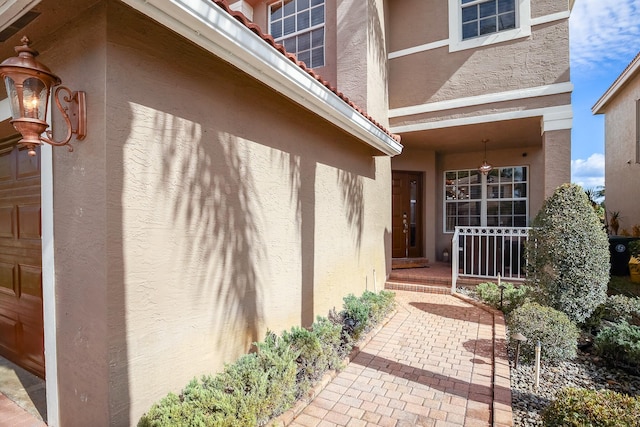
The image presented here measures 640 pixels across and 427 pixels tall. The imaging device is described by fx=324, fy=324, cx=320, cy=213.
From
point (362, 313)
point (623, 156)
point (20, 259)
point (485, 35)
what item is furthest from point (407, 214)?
point (20, 259)

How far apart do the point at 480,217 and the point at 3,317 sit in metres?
11.7

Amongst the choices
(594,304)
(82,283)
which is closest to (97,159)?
(82,283)

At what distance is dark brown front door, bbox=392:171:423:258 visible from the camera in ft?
35.3

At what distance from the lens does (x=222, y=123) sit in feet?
11.3

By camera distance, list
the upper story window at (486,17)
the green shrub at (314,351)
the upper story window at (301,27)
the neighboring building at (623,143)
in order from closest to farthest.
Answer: the green shrub at (314,351) → the upper story window at (486,17) → the upper story window at (301,27) → the neighboring building at (623,143)

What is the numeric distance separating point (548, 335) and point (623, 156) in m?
12.7

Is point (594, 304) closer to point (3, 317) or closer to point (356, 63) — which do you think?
point (356, 63)

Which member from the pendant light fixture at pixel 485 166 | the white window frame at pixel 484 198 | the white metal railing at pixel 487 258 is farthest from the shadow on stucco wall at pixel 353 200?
the white window frame at pixel 484 198

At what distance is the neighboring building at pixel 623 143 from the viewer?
1135cm

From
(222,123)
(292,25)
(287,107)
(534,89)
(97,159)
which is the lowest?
(97,159)

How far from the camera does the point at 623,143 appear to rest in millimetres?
12625

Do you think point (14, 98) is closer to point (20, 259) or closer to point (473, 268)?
point (20, 259)

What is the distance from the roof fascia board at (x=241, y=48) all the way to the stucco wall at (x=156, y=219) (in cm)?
37

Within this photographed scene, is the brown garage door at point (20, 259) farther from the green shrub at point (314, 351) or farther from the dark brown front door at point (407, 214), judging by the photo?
the dark brown front door at point (407, 214)
